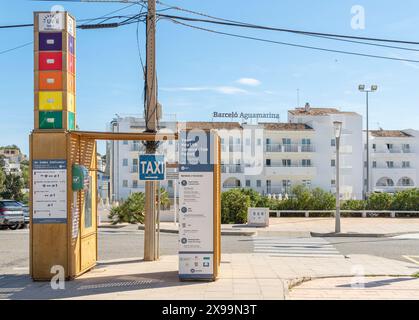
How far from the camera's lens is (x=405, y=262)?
53.1ft

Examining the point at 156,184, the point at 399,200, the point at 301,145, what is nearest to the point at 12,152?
the point at 301,145

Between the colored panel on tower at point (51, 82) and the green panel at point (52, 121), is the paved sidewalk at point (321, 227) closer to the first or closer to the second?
the green panel at point (52, 121)

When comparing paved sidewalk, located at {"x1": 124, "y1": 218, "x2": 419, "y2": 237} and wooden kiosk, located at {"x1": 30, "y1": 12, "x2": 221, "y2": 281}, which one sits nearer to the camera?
wooden kiosk, located at {"x1": 30, "y1": 12, "x2": 221, "y2": 281}

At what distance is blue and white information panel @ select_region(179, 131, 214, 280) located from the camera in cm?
1130

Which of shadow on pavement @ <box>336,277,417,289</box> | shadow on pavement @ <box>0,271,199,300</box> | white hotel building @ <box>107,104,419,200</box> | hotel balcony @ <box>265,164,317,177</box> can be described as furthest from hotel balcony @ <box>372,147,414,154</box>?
shadow on pavement @ <box>0,271,199,300</box>

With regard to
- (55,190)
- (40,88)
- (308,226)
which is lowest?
(308,226)

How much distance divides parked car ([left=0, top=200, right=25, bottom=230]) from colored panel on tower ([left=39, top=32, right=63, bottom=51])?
55.2ft

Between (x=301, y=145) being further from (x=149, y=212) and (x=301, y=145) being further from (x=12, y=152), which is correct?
(x=12, y=152)

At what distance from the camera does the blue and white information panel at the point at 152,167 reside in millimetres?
14297

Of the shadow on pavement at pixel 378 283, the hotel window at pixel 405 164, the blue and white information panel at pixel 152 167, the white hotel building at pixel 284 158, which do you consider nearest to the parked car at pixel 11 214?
the blue and white information panel at pixel 152 167

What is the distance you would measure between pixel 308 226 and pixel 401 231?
4.71 m

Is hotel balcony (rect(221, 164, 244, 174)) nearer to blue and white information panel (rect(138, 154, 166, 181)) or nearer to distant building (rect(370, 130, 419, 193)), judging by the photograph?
distant building (rect(370, 130, 419, 193))

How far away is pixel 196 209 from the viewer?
11.4m

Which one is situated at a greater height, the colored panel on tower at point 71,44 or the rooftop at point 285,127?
the rooftop at point 285,127
